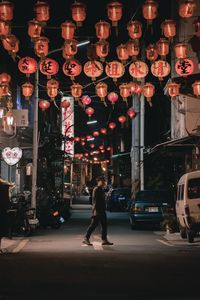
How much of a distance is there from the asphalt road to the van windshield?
1.54 meters

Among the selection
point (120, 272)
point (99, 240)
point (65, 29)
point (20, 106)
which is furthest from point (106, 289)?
point (20, 106)

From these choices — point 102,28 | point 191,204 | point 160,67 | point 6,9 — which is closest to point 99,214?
point 191,204

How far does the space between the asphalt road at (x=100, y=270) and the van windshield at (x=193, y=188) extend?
1543mm

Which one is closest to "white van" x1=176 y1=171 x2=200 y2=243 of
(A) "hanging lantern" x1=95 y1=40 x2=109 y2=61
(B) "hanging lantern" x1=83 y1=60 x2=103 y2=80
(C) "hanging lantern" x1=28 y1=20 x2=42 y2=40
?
(A) "hanging lantern" x1=95 y1=40 x2=109 y2=61

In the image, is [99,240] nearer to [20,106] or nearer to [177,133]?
[177,133]

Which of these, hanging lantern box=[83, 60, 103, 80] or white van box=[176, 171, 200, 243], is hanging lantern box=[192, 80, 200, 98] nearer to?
hanging lantern box=[83, 60, 103, 80]

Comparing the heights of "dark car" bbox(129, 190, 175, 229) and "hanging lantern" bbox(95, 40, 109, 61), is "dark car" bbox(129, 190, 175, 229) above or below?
below

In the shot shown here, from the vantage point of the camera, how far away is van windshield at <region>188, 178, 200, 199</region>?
21609 millimetres

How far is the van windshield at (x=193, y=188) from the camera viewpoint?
21609 millimetres

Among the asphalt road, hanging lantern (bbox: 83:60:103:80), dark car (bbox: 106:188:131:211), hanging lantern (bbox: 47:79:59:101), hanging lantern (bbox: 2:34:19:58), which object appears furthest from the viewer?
dark car (bbox: 106:188:131:211)

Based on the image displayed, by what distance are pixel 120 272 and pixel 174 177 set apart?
2707 cm

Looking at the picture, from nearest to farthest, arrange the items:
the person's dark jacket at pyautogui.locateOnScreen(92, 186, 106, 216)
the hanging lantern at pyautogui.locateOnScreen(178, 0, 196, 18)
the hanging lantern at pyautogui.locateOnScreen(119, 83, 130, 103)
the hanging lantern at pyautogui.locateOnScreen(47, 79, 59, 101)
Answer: the person's dark jacket at pyautogui.locateOnScreen(92, 186, 106, 216)
the hanging lantern at pyautogui.locateOnScreen(178, 0, 196, 18)
the hanging lantern at pyautogui.locateOnScreen(47, 79, 59, 101)
the hanging lantern at pyautogui.locateOnScreen(119, 83, 130, 103)

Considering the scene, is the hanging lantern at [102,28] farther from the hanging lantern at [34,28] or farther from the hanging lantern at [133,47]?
the hanging lantern at [34,28]

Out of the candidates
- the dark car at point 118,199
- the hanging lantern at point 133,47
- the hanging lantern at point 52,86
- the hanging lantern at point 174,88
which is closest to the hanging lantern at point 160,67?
the hanging lantern at point 133,47
